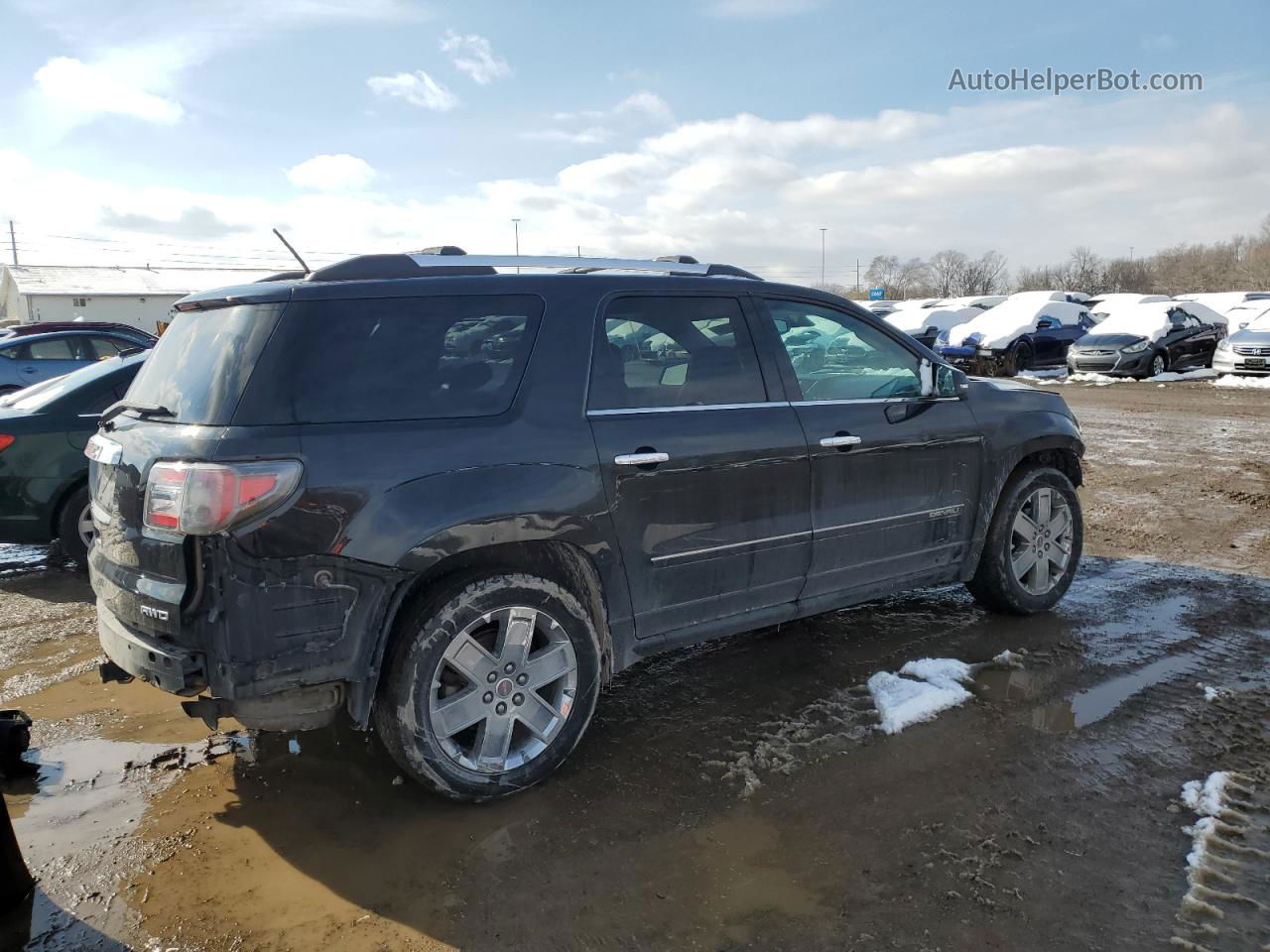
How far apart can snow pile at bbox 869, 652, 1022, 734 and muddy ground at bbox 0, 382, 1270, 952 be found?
78 millimetres

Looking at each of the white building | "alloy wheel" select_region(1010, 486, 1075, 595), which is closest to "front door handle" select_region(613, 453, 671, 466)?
"alloy wheel" select_region(1010, 486, 1075, 595)

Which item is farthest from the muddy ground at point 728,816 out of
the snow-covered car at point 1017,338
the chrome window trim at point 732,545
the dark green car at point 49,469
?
the snow-covered car at point 1017,338

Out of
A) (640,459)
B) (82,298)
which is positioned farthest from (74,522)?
(82,298)

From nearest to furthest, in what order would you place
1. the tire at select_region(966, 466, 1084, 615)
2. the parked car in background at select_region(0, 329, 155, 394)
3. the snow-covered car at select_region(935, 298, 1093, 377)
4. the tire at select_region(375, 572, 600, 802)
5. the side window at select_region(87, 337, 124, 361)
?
the tire at select_region(375, 572, 600, 802)
the tire at select_region(966, 466, 1084, 615)
the parked car in background at select_region(0, 329, 155, 394)
the side window at select_region(87, 337, 124, 361)
the snow-covered car at select_region(935, 298, 1093, 377)

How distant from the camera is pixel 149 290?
62.5 metres

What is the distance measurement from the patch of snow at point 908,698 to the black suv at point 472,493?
1.42ft

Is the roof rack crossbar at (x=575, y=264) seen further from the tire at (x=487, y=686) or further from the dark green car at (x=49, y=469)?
the dark green car at (x=49, y=469)

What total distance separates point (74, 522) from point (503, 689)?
4347 mm

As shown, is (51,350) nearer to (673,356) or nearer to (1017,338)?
(673,356)

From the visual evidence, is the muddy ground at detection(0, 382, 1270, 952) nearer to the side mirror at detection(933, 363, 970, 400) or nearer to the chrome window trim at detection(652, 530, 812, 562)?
the chrome window trim at detection(652, 530, 812, 562)

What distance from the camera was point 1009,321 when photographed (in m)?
22.8

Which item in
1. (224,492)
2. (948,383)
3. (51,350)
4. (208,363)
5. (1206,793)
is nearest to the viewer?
(224,492)

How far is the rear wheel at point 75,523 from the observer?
5.92 m

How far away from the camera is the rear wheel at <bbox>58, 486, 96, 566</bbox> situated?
5918 millimetres
